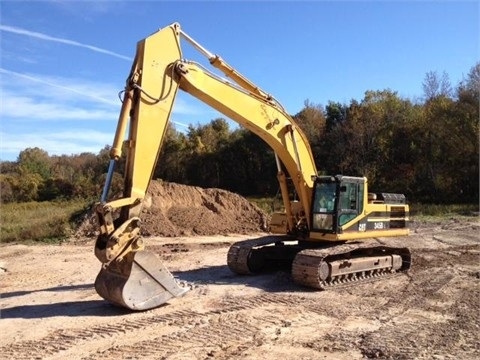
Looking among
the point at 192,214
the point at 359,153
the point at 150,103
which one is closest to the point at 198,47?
the point at 150,103

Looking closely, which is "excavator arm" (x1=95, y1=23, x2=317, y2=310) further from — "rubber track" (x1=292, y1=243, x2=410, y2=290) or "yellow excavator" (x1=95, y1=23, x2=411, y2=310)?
"rubber track" (x1=292, y1=243, x2=410, y2=290)

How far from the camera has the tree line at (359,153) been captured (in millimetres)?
29844

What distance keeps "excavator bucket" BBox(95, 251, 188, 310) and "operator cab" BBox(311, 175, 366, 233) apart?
3.29 meters

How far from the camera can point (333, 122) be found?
37625mm

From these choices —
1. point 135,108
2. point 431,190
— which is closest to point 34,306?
point 135,108

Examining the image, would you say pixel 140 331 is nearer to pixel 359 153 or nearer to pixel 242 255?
pixel 242 255

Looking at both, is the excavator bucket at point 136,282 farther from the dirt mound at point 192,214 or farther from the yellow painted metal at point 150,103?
the dirt mound at point 192,214

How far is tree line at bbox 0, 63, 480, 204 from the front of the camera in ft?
97.9

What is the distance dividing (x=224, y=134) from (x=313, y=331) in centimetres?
3742

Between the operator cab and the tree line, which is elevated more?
the tree line

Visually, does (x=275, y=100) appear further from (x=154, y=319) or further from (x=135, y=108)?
(x=154, y=319)

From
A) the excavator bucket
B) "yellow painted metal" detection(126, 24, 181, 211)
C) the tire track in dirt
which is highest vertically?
"yellow painted metal" detection(126, 24, 181, 211)

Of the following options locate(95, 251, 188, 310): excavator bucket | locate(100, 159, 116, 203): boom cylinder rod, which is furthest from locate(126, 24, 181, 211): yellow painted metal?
locate(95, 251, 188, 310): excavator bucket

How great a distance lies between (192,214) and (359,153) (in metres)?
17.4
